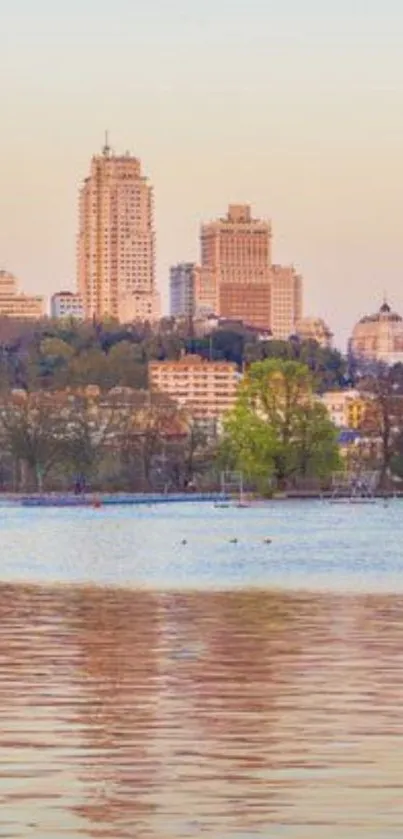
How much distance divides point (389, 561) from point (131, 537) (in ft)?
82.1

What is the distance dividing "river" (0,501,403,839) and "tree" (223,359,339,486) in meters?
84.8

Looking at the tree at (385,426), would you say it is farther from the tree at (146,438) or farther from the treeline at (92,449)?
the tree at (146,438)

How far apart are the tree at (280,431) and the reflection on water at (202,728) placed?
327 ft

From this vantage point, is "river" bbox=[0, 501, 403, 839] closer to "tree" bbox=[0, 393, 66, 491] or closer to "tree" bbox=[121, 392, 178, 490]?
"tree" bbox=[0, 393, 66, 491]

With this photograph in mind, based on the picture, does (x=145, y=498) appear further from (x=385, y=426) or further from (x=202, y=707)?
(x=202, y=707)

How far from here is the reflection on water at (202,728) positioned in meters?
14.9

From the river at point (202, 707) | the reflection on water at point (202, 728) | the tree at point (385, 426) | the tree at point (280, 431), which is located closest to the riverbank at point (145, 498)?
the tree at point (280, 431)

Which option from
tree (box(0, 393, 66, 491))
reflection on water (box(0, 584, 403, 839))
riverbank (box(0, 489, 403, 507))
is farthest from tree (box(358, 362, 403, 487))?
reflection on water (box(0, 584, 403, 839))

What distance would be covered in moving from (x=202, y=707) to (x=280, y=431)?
112910 mm

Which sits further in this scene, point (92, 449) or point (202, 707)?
point (92, 449)

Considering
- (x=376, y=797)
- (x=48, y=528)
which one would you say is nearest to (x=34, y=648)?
(x=376, y=797)

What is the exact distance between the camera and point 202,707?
68.2 feet

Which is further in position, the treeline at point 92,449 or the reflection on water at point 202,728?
the treeline at point 92,449

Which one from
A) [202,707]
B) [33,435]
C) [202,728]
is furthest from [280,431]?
[202,728]
